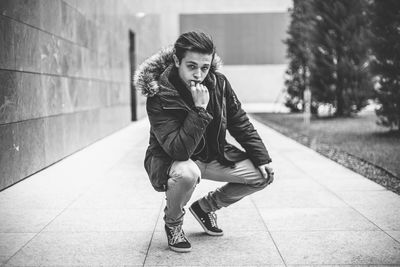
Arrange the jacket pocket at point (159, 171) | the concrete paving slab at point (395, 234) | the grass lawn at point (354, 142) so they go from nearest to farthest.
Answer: the jacket pocket at point (159, 171), the concrete paving slab at point (395, 234), the grass lawn at point (354, 142)

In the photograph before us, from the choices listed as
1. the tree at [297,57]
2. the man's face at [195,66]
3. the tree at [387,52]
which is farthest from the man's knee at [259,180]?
the tree at [297,57]

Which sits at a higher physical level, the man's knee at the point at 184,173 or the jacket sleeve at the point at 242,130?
the jacket sleeve at the point at 242,130

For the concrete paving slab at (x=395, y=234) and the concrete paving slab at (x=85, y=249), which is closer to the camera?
the concrete paving slab at (x=85, y=249)

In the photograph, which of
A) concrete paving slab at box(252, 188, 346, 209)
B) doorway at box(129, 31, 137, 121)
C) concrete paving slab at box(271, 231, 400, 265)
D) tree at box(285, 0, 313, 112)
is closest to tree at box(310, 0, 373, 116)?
tree at box(285, 0, 313, 112)

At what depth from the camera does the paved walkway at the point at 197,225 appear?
3.72m

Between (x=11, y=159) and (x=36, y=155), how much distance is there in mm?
891

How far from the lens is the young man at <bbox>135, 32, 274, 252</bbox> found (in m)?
3.57

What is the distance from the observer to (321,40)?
17.5 metres

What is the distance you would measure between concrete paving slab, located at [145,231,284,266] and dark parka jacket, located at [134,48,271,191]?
0.50 metres

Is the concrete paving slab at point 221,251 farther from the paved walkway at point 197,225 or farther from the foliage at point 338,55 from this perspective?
the foliage at point 338,55

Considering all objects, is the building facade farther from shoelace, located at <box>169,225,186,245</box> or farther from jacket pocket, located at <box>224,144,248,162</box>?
jacket pocket, located at <box>224,144,248,162</box>

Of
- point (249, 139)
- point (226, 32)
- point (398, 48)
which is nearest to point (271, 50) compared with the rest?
point (226, 32)

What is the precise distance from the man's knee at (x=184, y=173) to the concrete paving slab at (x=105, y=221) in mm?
909

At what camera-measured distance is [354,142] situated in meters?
10.7
